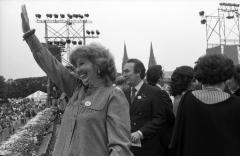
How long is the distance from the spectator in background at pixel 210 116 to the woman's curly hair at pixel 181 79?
1335 millimetres

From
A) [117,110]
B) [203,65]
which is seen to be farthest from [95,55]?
[203,65]

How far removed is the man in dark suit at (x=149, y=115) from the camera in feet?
14.6

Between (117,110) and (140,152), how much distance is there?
207 centimetres

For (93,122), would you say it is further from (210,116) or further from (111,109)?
(210,116)

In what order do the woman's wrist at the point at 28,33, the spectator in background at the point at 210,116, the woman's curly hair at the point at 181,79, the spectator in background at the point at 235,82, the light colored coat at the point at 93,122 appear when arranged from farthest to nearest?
1. the woman's curly hair at the point at 181,79
2. the spectator in background at the point at 235,82
3. the spectator in background at the point at 210,116
4. the woman's wrist at the point at 28,33
5. the light colored coat at the point at 93,122

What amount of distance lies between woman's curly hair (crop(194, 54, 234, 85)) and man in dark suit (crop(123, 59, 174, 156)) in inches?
59.3

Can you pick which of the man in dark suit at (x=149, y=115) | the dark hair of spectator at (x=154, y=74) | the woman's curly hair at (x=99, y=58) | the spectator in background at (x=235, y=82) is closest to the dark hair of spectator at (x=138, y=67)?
the man in dark suit at (x=149, y=115)

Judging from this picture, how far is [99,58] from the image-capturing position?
105 inches

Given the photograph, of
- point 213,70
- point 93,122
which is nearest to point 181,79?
point 213,70

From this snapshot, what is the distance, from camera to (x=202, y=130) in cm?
287

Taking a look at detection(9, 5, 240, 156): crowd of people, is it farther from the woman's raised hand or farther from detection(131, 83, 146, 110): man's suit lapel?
detection(131, 83, 146, 110): man's suit lapel

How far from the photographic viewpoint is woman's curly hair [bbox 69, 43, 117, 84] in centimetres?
266

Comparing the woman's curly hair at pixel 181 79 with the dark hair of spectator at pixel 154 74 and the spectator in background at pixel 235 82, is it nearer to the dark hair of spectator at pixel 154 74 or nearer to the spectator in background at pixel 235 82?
the spectator in background at pixel 235 82

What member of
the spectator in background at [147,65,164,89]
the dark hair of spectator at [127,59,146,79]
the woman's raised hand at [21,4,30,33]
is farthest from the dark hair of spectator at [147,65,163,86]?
the woman's raised hand at [21,4,30,33]
